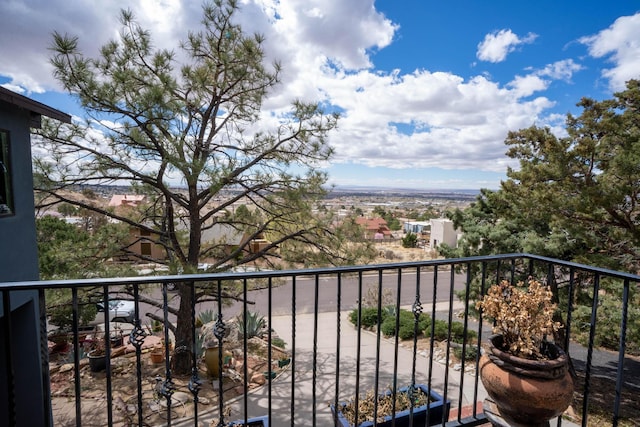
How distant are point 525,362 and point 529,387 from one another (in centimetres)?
10

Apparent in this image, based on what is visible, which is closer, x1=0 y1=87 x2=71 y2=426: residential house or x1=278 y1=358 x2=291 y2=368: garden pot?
x1=0 y1=87 x2=71 y2=426: residential house

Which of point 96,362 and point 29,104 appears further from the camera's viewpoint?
point 96,362

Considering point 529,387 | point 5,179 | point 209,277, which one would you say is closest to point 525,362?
point 529,387

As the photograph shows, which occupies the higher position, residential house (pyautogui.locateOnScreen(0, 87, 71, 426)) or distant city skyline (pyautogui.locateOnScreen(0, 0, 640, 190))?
distant city skyline (pyautogui.locateOnScreen(0, 0, 640, 190))

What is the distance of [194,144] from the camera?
5.51m

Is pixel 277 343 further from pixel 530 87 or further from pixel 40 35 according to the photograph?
pixel 530 87

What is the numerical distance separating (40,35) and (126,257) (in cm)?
360

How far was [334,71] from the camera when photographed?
8.91 m

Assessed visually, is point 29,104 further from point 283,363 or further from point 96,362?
point 283,363

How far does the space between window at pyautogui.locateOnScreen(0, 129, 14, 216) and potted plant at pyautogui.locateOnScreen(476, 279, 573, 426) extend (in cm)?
493

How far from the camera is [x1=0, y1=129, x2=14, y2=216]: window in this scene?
370cm

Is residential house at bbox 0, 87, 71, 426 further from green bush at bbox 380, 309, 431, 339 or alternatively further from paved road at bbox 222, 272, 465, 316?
green bush at bbox 380, 309, 431, 339

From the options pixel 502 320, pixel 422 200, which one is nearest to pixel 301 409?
pixel 502 320

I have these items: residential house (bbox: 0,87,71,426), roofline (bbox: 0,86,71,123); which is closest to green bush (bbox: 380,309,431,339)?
residential house (bbox: 0,87,71,426)
